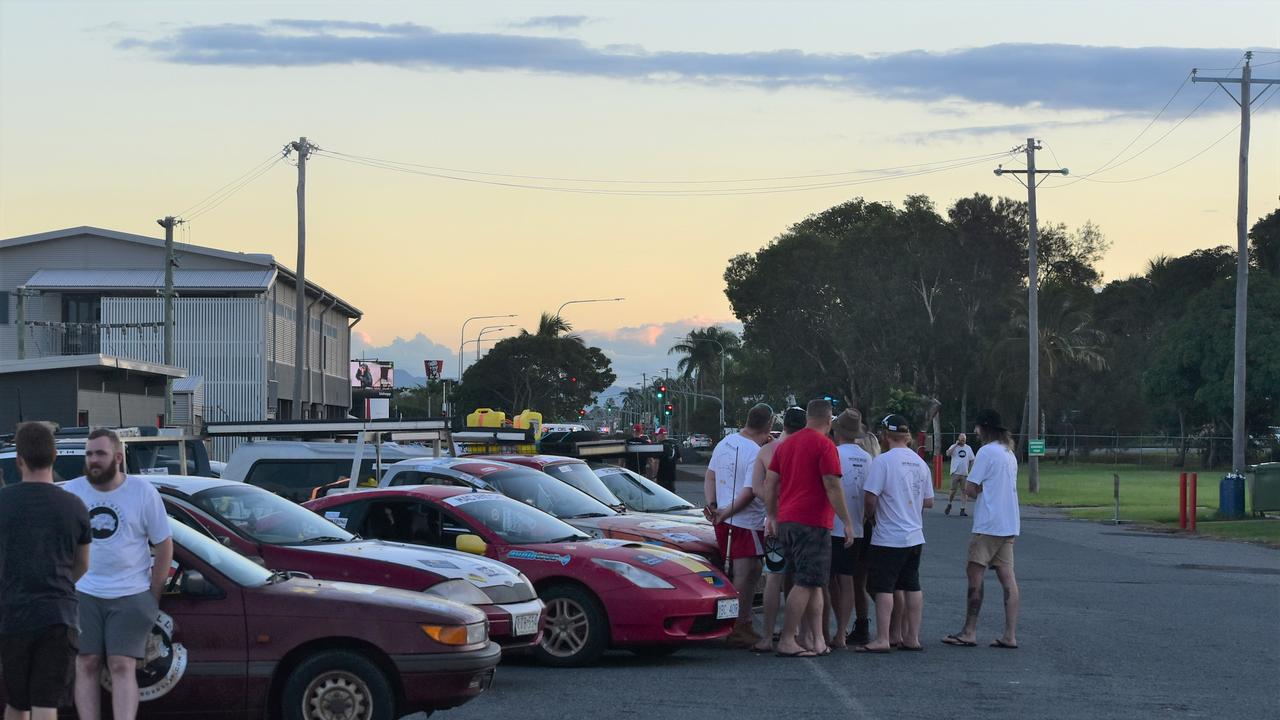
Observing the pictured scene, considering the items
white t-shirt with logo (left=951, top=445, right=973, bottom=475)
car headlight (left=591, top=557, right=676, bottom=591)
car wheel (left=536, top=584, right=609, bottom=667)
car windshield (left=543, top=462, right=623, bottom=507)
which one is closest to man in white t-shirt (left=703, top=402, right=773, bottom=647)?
car headlight (left=591, top=557, right=676, bottom=591)

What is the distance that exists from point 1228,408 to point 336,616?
68.9 m

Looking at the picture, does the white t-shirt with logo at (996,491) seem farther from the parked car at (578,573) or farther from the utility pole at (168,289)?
the utility pole at (168,289)

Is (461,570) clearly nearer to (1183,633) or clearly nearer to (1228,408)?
(1183,633)

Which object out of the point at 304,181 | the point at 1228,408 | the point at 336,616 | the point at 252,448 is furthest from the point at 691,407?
the point at 336,616

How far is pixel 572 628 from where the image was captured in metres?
10.7

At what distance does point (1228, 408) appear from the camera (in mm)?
70188

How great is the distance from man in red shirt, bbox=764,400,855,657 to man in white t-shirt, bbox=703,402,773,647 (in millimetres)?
580

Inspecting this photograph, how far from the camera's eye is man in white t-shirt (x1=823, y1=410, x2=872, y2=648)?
37.2 ft

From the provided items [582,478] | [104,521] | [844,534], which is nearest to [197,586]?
[104,521]

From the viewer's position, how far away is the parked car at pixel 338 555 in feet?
30.3

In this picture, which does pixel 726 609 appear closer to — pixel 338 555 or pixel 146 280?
pixel 338 555

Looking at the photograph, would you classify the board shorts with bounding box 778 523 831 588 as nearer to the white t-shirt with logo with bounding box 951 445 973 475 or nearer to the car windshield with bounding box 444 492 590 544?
the car windshield with bounding box 444 492 590 544

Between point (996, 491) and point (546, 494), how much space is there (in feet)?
13.6

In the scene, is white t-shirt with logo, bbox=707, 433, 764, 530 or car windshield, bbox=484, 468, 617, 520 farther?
car windshield, bbox=484, 468, 617, 520
